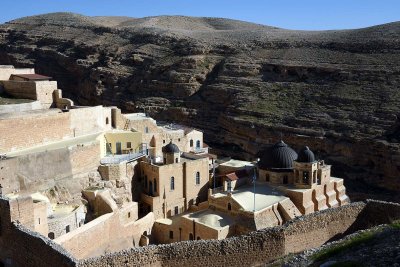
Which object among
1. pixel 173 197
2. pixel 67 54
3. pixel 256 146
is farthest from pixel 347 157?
pixel 67 54

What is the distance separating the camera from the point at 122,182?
21.3 metres

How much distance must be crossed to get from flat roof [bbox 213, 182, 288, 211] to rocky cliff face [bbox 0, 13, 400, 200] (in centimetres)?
1247

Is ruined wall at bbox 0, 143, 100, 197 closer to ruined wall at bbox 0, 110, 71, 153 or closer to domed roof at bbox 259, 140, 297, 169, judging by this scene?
ruined wall at bbox 0, 110, 71, 153

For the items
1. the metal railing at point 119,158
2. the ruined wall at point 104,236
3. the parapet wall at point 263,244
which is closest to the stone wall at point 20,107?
the metal railing at point 119,158

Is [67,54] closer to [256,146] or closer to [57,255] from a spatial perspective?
[256,146]

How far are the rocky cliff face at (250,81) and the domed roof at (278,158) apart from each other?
36.8ft

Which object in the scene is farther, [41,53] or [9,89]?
[41,53]

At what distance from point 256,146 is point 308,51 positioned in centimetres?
1539

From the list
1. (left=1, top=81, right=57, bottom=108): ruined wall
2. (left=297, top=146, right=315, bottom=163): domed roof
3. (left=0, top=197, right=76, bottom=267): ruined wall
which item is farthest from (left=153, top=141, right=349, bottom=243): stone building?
(left=1, top=81, right=57, bottom=108): ruined wall

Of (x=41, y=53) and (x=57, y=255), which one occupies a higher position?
(x=41, y=53)

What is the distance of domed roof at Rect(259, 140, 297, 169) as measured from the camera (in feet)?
72.2

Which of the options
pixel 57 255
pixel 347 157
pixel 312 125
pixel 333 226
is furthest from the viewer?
pixel 312 125

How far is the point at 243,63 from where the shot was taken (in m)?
46.8

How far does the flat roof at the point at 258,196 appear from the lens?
64.0ft
